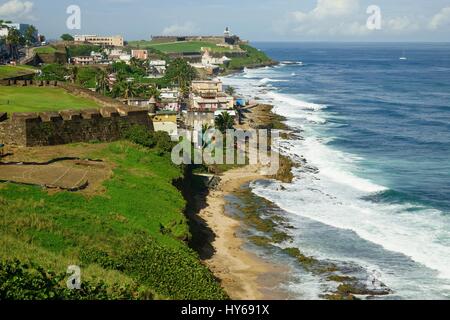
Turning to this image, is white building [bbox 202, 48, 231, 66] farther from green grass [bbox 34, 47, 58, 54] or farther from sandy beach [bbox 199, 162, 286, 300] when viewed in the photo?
sandy beach [bbox 199, 162, 286, 300]

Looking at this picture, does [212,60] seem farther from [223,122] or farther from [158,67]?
[223,122]

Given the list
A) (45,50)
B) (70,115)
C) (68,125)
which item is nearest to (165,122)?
(70,115)

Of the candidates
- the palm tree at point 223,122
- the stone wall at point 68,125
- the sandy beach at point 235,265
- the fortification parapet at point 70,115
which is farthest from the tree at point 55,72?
the sandy beach at point 235,265

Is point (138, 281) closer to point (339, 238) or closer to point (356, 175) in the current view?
point (339, 238)

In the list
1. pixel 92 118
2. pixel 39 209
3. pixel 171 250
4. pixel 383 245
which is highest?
pixel 92 118

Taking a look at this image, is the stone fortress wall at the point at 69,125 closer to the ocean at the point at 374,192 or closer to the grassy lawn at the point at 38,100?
the grassy lawn at the point at 38,100

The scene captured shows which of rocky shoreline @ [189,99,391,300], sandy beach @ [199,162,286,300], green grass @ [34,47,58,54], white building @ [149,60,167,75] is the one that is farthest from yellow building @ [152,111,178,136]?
white building @ [149,60,167,75]

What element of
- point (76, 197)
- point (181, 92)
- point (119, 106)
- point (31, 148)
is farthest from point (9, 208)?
point (181, 92)
